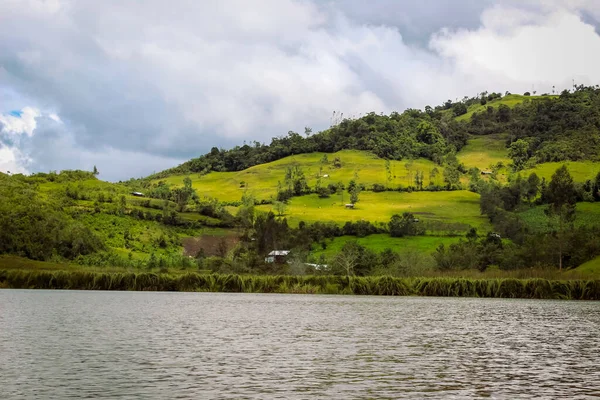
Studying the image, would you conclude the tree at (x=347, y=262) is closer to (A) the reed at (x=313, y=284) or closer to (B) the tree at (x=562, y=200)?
(A) the reed at (x=313, y=284)

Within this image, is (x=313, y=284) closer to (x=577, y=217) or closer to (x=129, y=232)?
(x=129, y=232)

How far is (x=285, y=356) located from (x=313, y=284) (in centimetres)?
6116

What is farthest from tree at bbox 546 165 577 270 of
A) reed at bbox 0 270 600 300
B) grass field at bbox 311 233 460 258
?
reed at bbox 0 270 600 300

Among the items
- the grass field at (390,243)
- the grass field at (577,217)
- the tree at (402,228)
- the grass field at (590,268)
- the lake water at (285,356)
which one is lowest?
the lake water at (285,356)

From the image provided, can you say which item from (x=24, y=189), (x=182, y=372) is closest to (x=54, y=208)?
(x=24, y=189)

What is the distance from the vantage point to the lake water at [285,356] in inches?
835

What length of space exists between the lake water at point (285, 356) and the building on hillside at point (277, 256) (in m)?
78.4

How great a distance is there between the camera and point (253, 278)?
290ft

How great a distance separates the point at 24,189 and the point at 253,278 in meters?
117

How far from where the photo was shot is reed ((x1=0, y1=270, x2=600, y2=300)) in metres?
84.1

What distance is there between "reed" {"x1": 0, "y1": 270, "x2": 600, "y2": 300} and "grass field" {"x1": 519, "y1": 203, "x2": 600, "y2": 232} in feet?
299

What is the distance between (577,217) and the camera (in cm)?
17700

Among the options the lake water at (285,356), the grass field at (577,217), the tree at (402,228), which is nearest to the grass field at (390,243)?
the tree at (402,228)

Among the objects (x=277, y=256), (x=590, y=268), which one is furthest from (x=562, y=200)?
(x=277, y=256)
